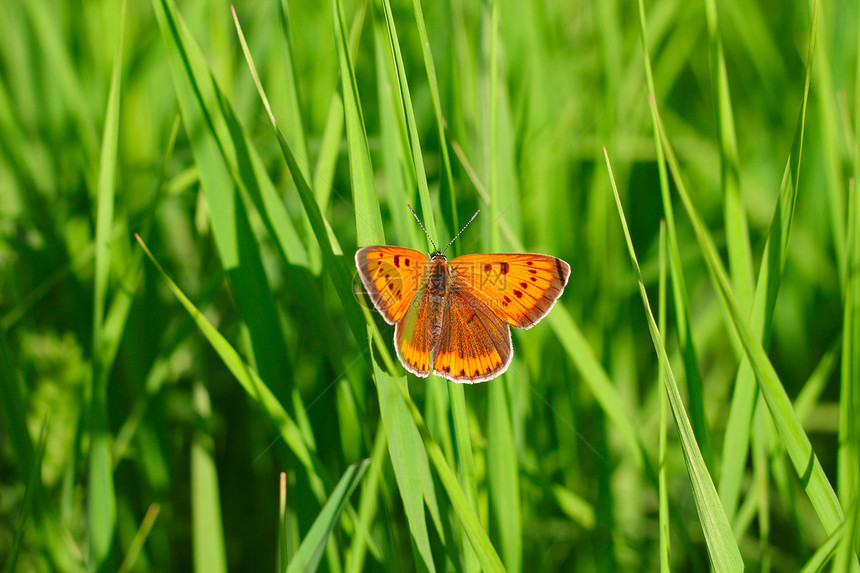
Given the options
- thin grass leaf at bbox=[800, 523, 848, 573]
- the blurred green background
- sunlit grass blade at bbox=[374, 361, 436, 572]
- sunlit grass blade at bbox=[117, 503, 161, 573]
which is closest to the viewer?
thin grass leaf at bbox=[800, 523, 848, 573]

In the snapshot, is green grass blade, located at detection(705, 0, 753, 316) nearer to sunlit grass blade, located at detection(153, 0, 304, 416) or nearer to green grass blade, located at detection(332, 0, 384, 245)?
green grass blade, located at detection(332, 0, 384, 245)

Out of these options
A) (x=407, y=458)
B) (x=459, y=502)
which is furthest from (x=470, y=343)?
(x=459, y=502)

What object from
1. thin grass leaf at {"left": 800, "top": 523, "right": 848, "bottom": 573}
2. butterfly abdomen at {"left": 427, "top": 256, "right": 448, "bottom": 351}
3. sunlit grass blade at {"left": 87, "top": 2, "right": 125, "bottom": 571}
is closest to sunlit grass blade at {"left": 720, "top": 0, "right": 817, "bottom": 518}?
thin grass leaf at {"left": 800, "top": 523, "right": 848, "bottom": 573}

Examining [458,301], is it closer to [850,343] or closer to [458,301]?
[458,301]

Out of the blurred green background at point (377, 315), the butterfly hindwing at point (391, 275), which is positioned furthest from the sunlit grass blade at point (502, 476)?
the butterfly hindwing at point (391, 275)

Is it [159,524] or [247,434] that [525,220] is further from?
[159,524]

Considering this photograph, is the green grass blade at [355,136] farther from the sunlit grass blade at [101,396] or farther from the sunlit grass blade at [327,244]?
the sunlit grass blade at [101,396]
